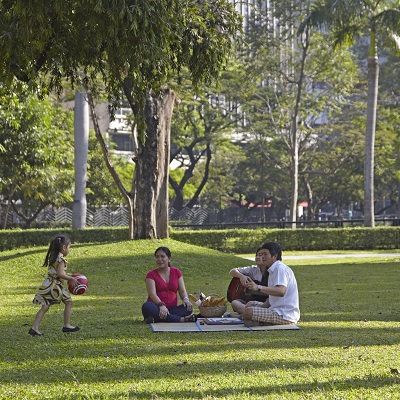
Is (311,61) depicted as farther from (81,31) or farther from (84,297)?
(81,31)

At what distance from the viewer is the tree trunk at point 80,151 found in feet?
98.4

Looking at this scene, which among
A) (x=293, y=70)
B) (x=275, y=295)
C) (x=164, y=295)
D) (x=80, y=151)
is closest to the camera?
(x=275, y=295)

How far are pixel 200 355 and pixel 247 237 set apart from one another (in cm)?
2712

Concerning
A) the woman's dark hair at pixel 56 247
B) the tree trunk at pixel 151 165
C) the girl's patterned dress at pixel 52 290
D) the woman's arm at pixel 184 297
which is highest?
the tree trunk at pixel 151 165

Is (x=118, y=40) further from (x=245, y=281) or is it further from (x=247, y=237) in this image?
(x=247, y=237)

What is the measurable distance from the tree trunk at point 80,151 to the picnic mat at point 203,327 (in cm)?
1944

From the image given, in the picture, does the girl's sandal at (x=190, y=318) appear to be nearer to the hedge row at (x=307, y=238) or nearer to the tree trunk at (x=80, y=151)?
the tree trunk at (x=80, y=151)

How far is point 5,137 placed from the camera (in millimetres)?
31719

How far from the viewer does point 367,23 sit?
36719 millimetres

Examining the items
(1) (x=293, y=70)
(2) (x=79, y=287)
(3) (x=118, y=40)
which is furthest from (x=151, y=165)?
(1) (x=293, y=70)

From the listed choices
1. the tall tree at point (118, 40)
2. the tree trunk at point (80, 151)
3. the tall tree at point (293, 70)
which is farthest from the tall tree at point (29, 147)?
the tall tree at point (118, 40)

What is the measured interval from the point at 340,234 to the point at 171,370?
99.2 ft

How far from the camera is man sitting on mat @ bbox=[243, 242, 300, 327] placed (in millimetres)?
10117

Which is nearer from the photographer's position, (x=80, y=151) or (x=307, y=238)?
(x=80, y=151)
